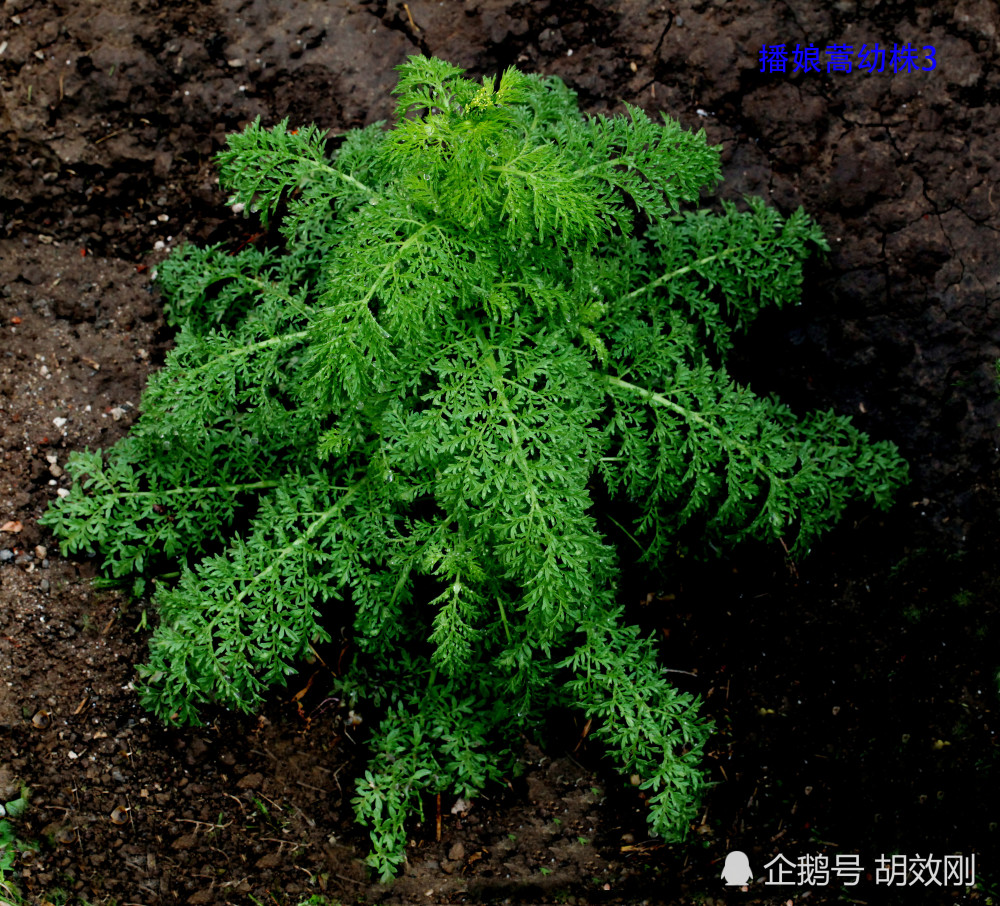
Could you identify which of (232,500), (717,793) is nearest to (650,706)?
(717,793)

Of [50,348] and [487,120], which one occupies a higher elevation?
[487,120]

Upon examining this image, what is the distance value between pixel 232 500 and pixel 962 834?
3362 mm

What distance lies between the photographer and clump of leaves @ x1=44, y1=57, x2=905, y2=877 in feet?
9.56

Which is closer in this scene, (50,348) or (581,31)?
(50,348)

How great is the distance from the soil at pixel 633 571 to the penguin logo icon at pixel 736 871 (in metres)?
0.04

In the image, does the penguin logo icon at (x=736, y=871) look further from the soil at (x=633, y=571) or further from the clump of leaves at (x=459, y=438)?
the clump of leaves at (x=459, y=438)

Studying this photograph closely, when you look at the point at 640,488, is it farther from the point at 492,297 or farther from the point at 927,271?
the point at 927,271

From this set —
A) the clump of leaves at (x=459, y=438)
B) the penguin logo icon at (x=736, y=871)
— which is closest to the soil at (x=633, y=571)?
the penguin logo icon at (x=736, y=871)

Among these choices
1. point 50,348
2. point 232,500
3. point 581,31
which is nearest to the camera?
point 232,500

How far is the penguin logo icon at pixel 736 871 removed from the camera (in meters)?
3.51

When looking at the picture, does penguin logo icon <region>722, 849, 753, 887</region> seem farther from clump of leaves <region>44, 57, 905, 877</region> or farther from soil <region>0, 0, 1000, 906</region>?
clump of leaves <region>44, 57, 905, 877</region>

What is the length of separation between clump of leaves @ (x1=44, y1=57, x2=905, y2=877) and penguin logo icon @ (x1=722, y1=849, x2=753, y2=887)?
432mm

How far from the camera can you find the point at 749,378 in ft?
14.0

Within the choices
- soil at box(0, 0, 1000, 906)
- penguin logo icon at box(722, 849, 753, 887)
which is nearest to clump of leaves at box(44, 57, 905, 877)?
soil at box(0, 0, 1000, 906)
